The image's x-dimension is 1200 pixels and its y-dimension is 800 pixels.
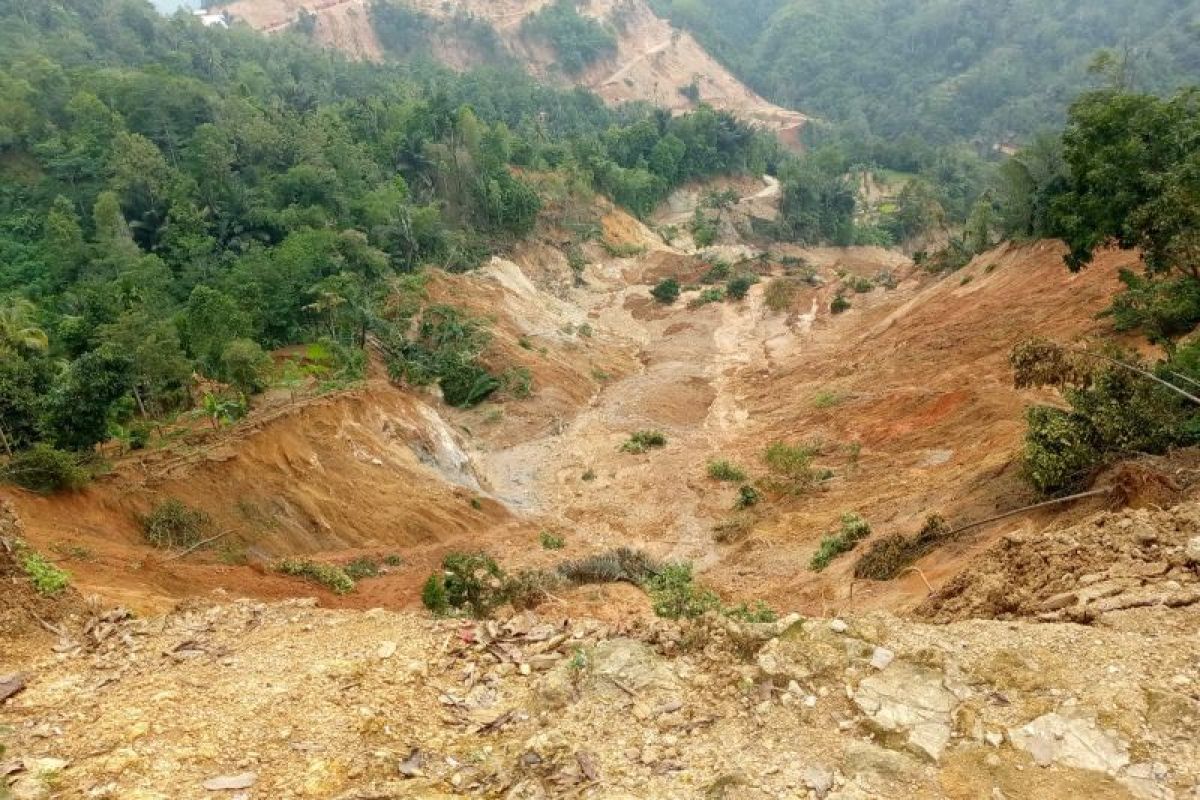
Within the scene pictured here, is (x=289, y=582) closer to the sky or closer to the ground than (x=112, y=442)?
closer to the ground

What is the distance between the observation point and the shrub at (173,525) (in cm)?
1477

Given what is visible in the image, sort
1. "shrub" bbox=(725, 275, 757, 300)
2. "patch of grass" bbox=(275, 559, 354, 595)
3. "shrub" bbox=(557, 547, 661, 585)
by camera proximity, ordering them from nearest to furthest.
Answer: "patch of grass" bbox=(275, 559, 354, 595), "shrub" bbox=(557, 547, 661, 585), "shrub" bbox=(725, 275, 757, 300)

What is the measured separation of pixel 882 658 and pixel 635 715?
242 centimetres

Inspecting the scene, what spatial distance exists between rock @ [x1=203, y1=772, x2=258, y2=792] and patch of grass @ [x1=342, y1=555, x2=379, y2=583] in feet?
28.1

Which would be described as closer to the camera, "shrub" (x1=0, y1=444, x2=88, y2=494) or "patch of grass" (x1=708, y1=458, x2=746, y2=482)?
"shrub" (x1=0, y1=444, x2=88, y2=494)

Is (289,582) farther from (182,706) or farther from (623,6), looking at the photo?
(623,6)

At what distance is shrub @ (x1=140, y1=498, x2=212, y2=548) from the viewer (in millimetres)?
14766

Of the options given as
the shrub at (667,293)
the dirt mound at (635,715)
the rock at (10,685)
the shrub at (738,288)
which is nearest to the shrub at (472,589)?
the dirt mound at (635,715)

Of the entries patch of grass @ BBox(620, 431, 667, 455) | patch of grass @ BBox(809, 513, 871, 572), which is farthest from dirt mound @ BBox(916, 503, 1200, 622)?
patch of grass @ BBox(620, 431, 667, 455)

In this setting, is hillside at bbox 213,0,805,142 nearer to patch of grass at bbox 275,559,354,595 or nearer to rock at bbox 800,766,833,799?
patch of grass at bbox 275,559,354,595

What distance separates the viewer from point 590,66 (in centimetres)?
12162

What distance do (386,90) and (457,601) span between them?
2936 inches

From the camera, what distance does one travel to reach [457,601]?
12047mm

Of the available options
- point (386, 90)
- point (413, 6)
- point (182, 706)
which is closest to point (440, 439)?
point (182, 706)
